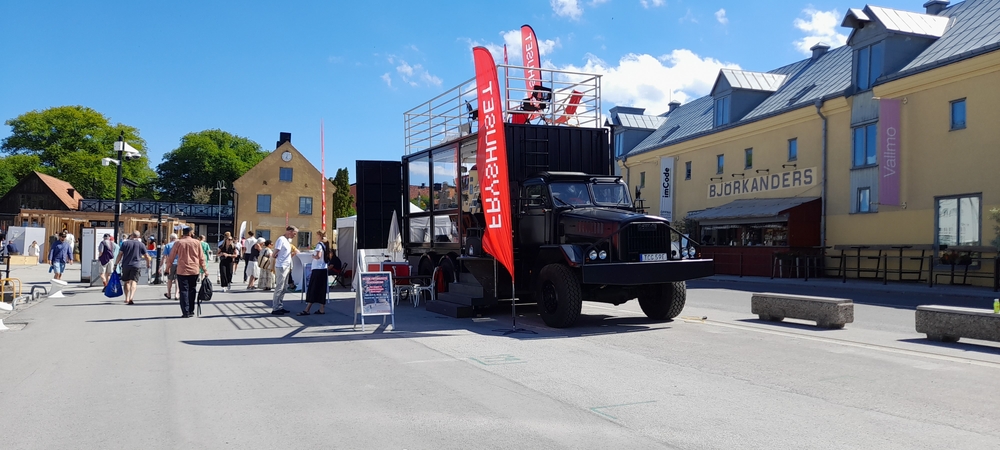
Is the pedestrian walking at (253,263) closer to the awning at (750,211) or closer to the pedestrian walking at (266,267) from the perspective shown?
the pedestrian walking at (266,267)

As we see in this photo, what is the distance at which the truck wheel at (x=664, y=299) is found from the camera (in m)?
11.8

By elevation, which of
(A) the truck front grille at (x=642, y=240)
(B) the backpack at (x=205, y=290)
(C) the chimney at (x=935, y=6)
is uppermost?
(C) the chimney at (x=935, y=6)

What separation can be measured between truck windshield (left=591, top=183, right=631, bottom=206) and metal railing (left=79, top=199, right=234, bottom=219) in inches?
2294

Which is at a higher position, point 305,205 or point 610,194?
point 305,205

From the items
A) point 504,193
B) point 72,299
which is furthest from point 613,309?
point 72,299

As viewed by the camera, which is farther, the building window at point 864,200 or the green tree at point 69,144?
the green tree at point 69,144

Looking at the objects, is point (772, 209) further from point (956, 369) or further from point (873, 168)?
point (956, 369)

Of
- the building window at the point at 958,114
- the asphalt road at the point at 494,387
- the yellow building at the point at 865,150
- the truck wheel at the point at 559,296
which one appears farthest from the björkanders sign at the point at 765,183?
the truck wheel at the point at 559,296

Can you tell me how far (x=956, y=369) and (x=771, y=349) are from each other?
1996mm

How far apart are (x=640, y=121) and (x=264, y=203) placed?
33.5 m

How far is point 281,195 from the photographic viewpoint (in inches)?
2435

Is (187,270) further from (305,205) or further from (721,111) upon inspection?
(305,205)

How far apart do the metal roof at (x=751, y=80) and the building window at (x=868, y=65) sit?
7.65 m

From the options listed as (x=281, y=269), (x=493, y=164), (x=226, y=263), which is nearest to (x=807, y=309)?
(x=493, y=164)
